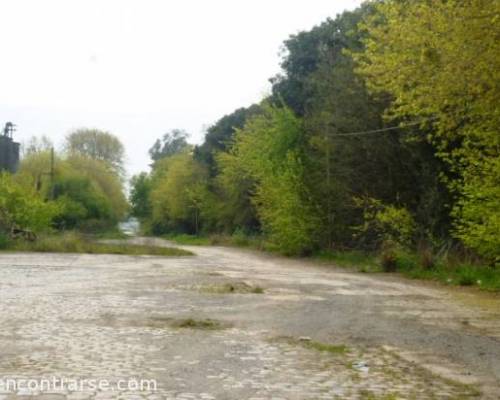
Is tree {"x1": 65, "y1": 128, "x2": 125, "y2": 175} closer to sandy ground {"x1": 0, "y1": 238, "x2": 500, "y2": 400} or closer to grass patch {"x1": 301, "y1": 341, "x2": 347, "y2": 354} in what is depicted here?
sandy ground {"x1": 0, "y1": 238, "x2": 500, "y2": 400}

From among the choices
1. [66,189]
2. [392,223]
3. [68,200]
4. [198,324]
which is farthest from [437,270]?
[66,189]

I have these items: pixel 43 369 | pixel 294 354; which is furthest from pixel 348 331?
pixel 43 369

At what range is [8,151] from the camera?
61531 millimetres

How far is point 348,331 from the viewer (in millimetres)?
9719

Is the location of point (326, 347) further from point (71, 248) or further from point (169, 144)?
point (169, 144)

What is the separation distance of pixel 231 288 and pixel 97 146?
85.9m

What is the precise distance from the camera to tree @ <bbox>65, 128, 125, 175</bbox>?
96875 mm

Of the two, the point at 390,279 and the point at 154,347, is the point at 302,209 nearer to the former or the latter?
the point at 390,279

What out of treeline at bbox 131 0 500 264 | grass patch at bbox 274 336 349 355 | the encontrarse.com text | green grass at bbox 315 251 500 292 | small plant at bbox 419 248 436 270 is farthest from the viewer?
small plant at bbox 419 248 436 270

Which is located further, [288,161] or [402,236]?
[288,161]

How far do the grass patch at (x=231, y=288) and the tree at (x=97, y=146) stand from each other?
8245 centimetres

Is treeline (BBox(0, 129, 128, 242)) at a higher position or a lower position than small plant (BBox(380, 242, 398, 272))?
higher

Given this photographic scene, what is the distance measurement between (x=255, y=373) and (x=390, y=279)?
15.1 m

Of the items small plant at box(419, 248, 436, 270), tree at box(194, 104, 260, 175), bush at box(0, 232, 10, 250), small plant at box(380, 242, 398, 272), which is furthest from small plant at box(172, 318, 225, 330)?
tree at box(194, 104, 260, 175)
